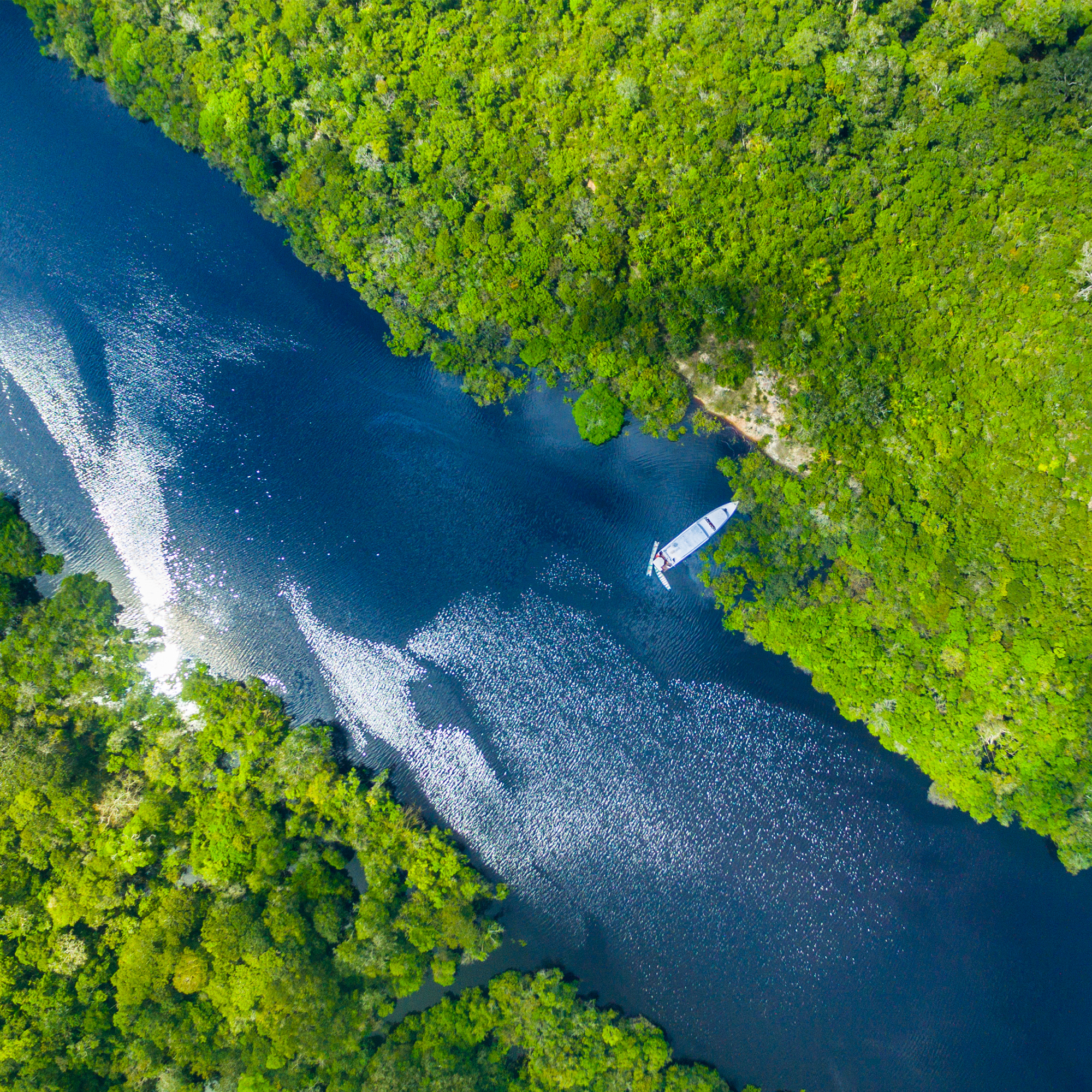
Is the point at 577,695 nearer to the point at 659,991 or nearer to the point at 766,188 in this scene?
the point at 659,991

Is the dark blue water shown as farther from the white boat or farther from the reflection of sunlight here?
the white boat

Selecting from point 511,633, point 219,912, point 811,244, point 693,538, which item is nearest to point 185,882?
point 219,912

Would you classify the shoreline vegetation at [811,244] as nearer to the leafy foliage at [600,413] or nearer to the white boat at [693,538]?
the leafy foliage at [600,413]

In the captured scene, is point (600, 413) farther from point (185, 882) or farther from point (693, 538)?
point (185, 882)

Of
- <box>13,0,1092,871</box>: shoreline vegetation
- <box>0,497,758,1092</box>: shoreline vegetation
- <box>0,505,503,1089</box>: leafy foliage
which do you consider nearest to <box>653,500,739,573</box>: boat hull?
<box>13,0,1092,871</box>: shoreline vegetation

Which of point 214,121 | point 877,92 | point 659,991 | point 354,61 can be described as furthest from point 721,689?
point 214,121
